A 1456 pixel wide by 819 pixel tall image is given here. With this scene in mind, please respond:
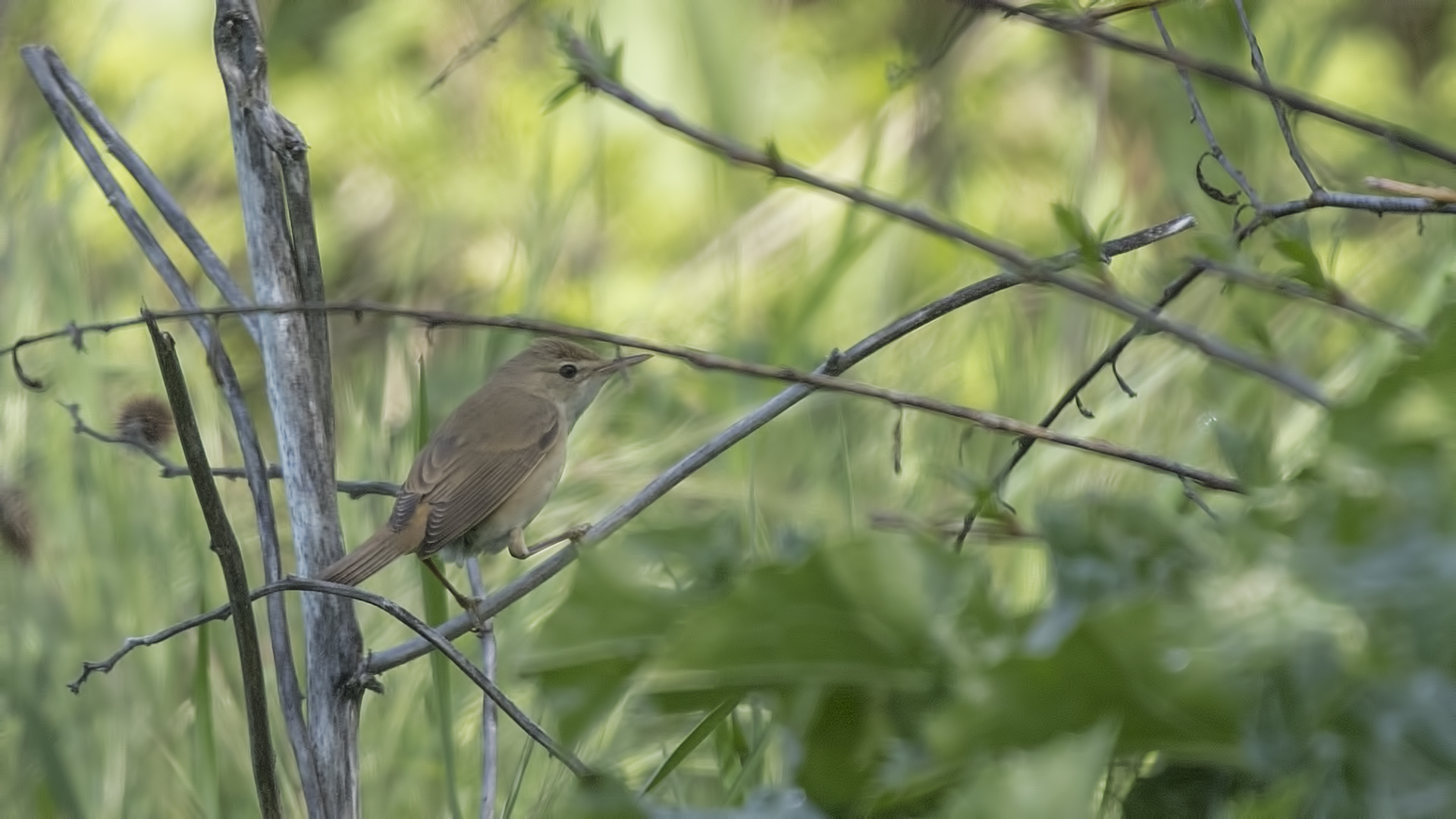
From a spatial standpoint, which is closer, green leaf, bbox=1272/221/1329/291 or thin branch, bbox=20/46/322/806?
green leaf, bbox=1272/221/1329/291

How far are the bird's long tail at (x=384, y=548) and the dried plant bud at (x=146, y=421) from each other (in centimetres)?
28

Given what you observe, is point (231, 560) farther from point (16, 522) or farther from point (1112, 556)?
point (16, 522)

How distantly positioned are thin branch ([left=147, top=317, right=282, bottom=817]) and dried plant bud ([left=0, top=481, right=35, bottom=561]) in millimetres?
1321

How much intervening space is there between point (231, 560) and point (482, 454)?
1739 mm

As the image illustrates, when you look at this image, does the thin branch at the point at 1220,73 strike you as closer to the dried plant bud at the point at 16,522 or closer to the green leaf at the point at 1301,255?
the green leaf at the point at 1301,255

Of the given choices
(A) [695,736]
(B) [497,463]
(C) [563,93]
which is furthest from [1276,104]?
(B) [497,463]

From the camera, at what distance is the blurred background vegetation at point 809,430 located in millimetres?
491

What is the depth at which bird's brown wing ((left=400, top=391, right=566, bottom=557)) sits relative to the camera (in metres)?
2.32

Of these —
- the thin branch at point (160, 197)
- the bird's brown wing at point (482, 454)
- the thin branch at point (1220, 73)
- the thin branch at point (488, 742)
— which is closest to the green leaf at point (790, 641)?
the thin branch at point (1220, 73)

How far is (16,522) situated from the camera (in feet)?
7.39

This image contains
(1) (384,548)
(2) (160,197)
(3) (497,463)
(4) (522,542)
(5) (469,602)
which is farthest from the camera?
(3) (497,463)

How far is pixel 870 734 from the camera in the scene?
568 millimetres

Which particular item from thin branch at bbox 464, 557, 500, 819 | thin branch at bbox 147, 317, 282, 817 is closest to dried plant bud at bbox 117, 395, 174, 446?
thin branch at bbox 464, 557, 500, 819

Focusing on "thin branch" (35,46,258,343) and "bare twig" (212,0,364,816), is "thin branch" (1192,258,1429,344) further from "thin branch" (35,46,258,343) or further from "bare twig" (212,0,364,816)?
"thin branch" (35,46,258,343)
